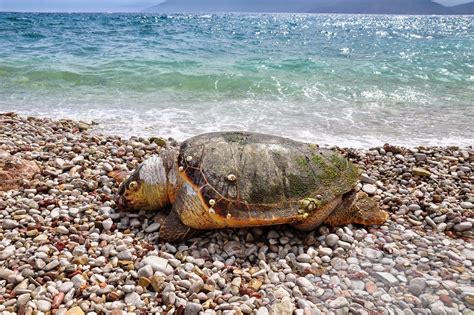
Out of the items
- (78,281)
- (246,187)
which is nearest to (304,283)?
(246,187)

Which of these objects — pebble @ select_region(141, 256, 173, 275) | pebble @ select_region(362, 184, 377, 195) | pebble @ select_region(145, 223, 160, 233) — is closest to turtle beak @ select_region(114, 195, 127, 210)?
pebble @ select_region(145, 223, 160, 233)

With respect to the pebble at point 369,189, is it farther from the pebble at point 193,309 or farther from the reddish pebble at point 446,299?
the pebble at point 193,309

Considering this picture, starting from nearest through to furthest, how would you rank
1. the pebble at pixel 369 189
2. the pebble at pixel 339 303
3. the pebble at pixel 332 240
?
the pebble at pixel 339 303, the pebble at pixel 332 240, the pebble at pixel 369 189

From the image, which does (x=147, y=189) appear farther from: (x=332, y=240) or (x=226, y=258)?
(x=332, y=240)

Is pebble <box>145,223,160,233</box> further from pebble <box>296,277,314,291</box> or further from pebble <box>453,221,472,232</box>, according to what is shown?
pebble <box>453,221,472,232</box>

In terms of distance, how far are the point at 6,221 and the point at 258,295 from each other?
9.83 feet

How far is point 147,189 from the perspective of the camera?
14.7 feet

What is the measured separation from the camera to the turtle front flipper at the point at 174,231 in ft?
13.3

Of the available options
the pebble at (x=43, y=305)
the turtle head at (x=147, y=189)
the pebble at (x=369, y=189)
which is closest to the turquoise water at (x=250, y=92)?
the pebble at (x=369, y=189)

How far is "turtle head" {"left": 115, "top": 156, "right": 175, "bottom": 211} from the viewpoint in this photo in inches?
175

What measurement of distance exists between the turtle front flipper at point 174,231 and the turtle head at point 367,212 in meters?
2.00

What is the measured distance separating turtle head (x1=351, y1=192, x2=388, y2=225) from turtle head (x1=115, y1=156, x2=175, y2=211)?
2.33m

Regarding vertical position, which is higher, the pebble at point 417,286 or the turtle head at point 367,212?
the turtle head at point 367,212

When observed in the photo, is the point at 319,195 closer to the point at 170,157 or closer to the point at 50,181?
the point at 170,157
